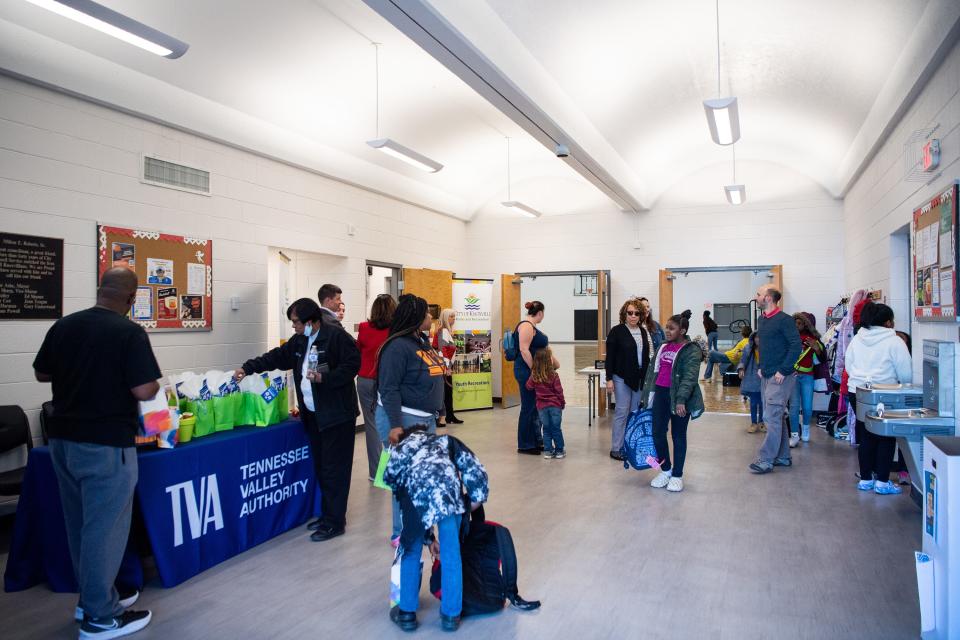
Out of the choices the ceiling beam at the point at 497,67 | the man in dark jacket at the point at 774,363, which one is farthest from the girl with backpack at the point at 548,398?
the ceiling beam at the point at 497,67

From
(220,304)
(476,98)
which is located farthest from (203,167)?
(476,98)

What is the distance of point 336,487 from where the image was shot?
3848 mm

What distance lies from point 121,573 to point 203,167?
3.53m

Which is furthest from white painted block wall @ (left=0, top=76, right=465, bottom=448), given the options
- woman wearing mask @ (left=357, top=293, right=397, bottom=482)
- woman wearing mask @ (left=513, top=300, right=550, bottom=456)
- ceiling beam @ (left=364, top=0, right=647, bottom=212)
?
ceiling beam @ (left=364, top=0, right=647, bottom=212)

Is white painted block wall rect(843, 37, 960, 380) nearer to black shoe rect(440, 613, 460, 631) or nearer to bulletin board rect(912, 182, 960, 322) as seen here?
bulletin board rect(912, 182, 960, 322)

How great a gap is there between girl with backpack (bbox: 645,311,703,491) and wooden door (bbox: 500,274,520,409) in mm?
4609

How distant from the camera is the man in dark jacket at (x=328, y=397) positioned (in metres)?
3.79

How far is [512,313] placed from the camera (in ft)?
32.1

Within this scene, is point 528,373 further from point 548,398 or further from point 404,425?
point 404,425

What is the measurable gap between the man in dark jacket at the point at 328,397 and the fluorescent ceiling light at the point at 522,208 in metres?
4.83

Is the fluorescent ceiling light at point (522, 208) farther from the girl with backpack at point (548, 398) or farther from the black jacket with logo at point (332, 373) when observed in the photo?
the black jacket with logo at point (332, 373)

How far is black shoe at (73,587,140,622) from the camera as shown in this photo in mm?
2795

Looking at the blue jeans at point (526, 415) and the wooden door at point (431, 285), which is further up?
the wooden door at point (431, 285)

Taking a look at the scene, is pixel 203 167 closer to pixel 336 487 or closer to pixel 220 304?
pixel 220 304
